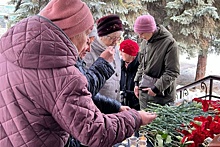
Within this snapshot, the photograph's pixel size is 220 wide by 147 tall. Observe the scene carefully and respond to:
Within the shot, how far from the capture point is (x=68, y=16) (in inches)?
37.6

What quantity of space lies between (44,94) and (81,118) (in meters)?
0.13

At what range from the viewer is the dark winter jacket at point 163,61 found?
232 centimetres

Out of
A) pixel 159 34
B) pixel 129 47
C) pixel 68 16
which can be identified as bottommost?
pixel 129 47

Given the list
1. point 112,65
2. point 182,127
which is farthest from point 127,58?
point 182,127

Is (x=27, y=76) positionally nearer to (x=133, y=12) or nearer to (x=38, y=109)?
(x=38, y=109)

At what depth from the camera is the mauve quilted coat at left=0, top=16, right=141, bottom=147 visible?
83 cm

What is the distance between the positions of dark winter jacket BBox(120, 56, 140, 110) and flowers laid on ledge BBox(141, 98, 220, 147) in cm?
123

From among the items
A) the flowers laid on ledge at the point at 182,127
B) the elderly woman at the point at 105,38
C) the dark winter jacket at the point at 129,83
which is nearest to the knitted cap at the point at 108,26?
the elderly woman at the point at 105,38

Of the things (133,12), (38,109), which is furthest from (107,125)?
(133,12)

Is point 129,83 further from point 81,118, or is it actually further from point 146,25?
point 81,118

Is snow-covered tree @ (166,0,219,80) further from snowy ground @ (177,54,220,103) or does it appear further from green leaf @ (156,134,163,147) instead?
green leaf @ (156,134,163,147)

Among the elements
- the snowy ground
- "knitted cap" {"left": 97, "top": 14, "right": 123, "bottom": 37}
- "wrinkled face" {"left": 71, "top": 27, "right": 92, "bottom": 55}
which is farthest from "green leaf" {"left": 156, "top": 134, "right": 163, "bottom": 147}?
the snowy ground

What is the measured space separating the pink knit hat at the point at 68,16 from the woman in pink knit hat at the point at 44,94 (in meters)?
0.03

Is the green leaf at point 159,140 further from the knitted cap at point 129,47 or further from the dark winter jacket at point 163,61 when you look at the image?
the knitted cap at point 129,47
